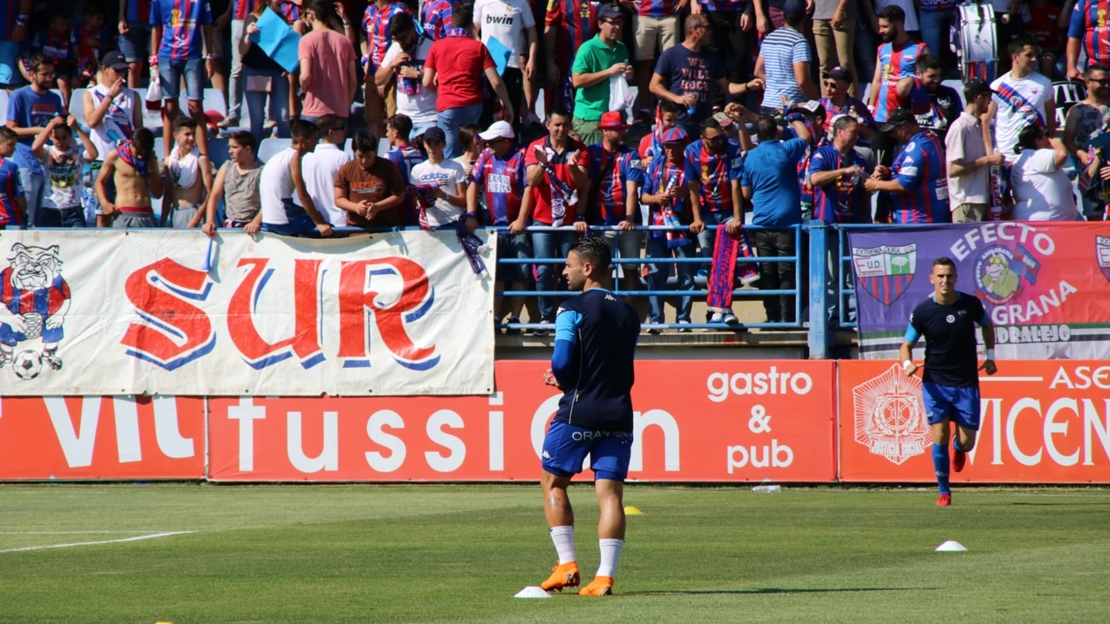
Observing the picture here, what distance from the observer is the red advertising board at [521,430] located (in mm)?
16328

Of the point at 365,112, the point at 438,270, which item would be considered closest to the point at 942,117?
the point at 438,270

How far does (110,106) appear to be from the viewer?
19.7m

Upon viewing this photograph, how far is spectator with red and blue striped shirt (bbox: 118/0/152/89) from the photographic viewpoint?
21.5 m

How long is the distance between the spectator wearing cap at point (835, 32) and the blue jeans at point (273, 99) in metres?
7.10

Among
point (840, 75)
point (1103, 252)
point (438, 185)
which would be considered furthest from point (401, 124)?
point (1103, 252)

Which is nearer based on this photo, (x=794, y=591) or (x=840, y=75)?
(x=794, y=591)

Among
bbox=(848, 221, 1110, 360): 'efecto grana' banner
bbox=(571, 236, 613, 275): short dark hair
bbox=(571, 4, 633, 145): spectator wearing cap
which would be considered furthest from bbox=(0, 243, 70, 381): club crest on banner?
bbox=(571, 236, 613, 275): short dark hair

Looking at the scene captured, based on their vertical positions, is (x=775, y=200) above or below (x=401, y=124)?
below

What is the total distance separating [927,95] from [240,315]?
838 cm

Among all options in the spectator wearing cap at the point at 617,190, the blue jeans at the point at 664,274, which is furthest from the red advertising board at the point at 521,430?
the spectator wearing cap at the point at 617,190

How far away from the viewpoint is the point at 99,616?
24.8 feet

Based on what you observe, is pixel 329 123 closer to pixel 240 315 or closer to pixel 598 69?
pixel 240 315

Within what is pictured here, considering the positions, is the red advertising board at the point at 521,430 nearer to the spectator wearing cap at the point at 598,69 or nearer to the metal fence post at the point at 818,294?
the metal fence post at the point at 818,294

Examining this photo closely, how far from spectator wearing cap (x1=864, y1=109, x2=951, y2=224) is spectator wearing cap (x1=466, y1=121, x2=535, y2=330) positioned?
3859 millimetres
